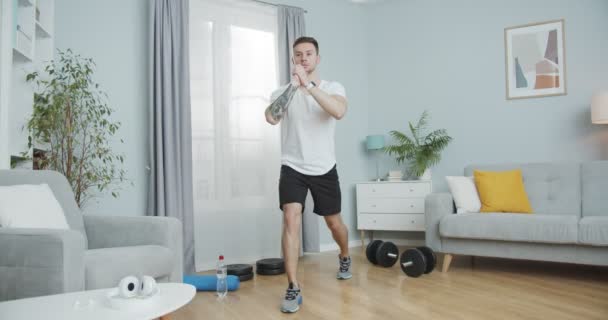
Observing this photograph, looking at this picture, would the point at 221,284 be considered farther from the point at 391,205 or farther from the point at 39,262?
the point at 391,205

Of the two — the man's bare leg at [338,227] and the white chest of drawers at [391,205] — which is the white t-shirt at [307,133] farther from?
the white chest of drawers at [391,205]

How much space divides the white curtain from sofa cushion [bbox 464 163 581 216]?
218 cm

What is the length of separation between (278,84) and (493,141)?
212cm

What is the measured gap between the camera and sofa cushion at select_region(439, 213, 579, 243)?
294cm

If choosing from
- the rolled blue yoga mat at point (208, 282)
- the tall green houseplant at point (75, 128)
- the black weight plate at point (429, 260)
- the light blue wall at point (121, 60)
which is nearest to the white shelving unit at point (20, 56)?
the tall green houseplant at point (75, 128)

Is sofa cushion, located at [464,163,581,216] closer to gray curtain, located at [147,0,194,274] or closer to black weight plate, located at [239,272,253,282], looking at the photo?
black weight plate, located at [239,272,253,282]

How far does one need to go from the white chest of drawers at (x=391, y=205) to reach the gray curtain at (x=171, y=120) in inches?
72.9

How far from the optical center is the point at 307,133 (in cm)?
276

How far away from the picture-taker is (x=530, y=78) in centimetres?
426

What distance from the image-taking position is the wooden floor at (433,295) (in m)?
2.38

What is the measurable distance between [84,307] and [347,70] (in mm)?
4213

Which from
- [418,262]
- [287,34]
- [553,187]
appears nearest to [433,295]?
[418,262]

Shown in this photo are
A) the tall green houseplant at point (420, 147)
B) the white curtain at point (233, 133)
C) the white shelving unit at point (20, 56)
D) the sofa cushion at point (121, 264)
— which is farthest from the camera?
the tall green houseplant at point (420, 147)

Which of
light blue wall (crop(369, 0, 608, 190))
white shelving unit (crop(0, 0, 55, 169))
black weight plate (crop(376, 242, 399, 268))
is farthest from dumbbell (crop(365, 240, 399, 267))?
white shelving unit (crop(0, 0, 55, 169))
